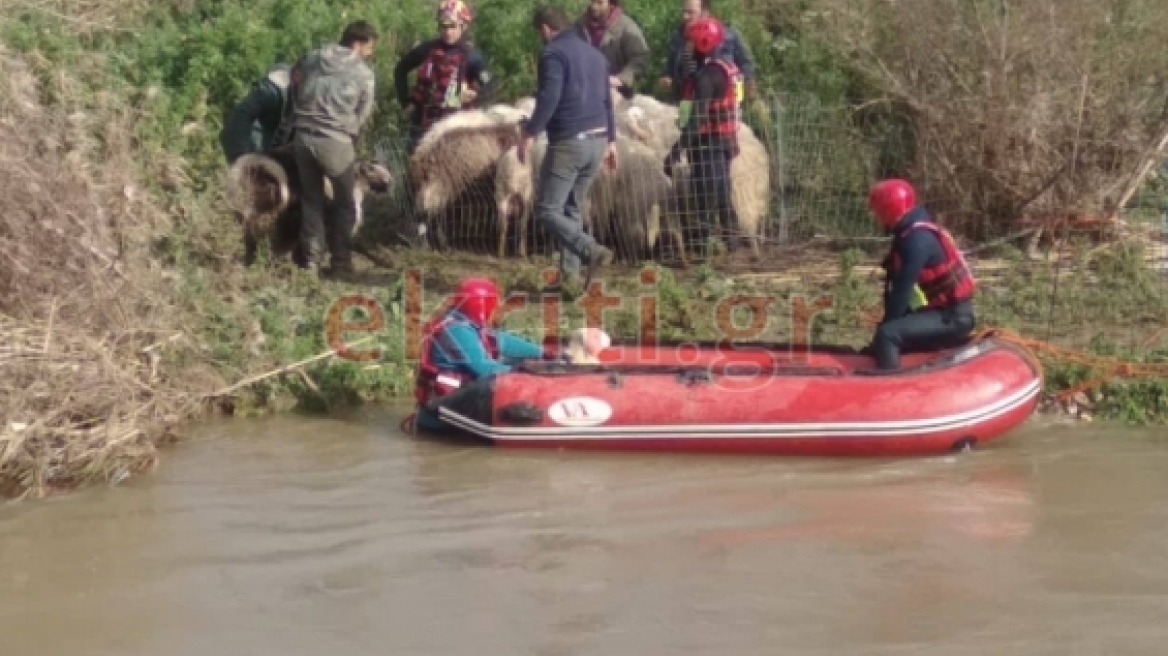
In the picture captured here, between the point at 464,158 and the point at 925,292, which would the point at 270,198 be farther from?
the point at 925,292

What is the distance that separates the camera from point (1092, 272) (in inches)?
497

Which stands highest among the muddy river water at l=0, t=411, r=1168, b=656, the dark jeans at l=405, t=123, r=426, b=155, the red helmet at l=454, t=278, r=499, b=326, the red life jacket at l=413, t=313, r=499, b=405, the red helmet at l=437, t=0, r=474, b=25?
the red helmet at l=437, t=0, r=474, b=25

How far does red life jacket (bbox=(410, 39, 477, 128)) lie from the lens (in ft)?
46.4

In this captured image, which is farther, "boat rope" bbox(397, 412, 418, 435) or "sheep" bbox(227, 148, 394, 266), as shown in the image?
"sheep" bbox(227, 148, 394, 266)

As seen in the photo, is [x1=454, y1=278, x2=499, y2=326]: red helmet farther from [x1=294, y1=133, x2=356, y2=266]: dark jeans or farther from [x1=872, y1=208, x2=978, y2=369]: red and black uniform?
[x1=294, y1=133, x2=356, y2=266]: dark jeans

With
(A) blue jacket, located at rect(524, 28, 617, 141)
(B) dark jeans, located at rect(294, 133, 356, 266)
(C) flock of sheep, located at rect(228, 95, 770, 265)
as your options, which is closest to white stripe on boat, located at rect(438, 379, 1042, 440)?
(A) blue jacket, located at rect(524, 28, 617, 141)

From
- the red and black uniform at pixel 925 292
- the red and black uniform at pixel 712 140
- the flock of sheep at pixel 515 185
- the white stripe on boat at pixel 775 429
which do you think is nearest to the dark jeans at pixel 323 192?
the flock of sheep at pixel 515 185

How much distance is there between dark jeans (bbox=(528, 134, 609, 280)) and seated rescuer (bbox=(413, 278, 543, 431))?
1.77 metres

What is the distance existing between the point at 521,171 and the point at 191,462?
442 cm

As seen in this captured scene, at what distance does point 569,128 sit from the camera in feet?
40.6

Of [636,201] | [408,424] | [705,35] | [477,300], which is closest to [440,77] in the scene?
[636,201]

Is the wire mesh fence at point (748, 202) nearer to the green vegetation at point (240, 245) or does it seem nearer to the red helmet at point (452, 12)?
the green vegetation at point (240, 245)

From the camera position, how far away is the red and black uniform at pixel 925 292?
1012 centimetres

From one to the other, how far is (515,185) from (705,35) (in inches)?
67.3
